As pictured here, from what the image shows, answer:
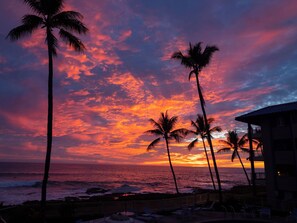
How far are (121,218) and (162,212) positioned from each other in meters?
7.84

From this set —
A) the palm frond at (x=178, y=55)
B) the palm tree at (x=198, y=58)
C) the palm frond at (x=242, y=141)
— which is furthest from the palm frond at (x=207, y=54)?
the palm frond at (x=242, y=141)

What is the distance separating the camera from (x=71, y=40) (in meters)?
16.3

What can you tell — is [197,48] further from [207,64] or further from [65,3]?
[65,3]

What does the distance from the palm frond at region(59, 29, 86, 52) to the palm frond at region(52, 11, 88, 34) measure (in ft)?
1.05

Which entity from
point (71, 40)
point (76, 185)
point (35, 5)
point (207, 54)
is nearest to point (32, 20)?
point (35, 5)

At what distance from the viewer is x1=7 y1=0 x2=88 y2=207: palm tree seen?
49.4 feet

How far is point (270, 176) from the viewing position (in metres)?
23.5

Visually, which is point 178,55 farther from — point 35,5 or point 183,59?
point 35,5

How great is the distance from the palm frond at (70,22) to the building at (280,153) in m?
16.8

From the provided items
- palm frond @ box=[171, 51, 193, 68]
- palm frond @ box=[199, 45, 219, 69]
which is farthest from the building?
palm frond @ box=[171, 51, 193, 68]

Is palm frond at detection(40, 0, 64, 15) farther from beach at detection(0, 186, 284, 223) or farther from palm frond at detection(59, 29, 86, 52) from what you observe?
beach at detection(0, 186, 284, 223)

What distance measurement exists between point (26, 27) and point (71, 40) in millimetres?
2551

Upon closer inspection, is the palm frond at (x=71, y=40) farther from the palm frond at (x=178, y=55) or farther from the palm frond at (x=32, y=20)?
the palm frond at (x=178, y=55)

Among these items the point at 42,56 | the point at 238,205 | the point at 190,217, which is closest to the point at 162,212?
the point at 190,217
